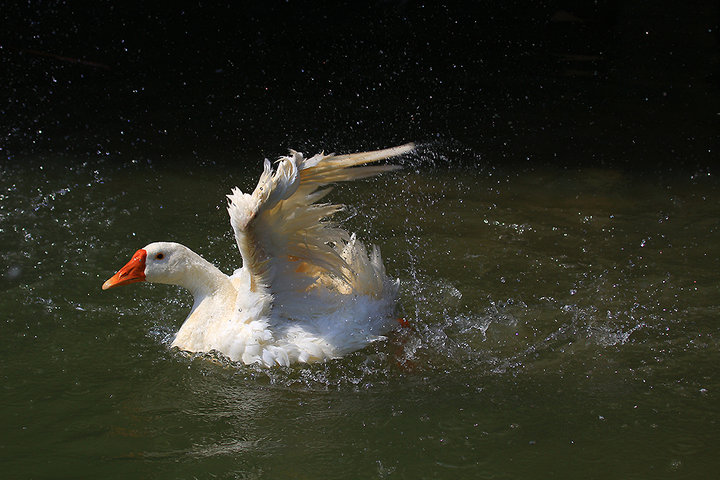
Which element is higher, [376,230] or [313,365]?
[376,230]

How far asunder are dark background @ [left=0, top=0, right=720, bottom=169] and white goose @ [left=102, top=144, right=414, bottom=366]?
92.0 inches

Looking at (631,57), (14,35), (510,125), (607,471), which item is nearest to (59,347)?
(607,471)

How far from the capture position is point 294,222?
358 cm

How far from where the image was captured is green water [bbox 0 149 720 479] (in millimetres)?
3104

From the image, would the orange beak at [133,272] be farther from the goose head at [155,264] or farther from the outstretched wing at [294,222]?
the outstretched wing at [294,222]

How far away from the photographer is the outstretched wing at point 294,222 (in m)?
3.36

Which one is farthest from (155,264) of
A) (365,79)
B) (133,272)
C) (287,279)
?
(365,79)

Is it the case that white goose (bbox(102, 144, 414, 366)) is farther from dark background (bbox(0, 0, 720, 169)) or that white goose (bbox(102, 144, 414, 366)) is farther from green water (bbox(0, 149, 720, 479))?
dark background (bbox(0, 0, 720, 169))

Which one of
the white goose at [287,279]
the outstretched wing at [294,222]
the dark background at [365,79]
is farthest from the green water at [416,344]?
the dark background at [365,79]

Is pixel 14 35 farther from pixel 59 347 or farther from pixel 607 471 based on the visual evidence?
pixel 607 471

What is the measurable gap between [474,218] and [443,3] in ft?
15.2

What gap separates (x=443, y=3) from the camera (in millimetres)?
9125

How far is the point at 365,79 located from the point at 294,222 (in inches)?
163

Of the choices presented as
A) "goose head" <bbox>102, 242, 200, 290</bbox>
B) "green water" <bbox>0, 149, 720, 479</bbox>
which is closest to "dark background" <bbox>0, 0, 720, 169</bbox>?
"green water" <bbox>0, 149, 720, 479</bbox>
